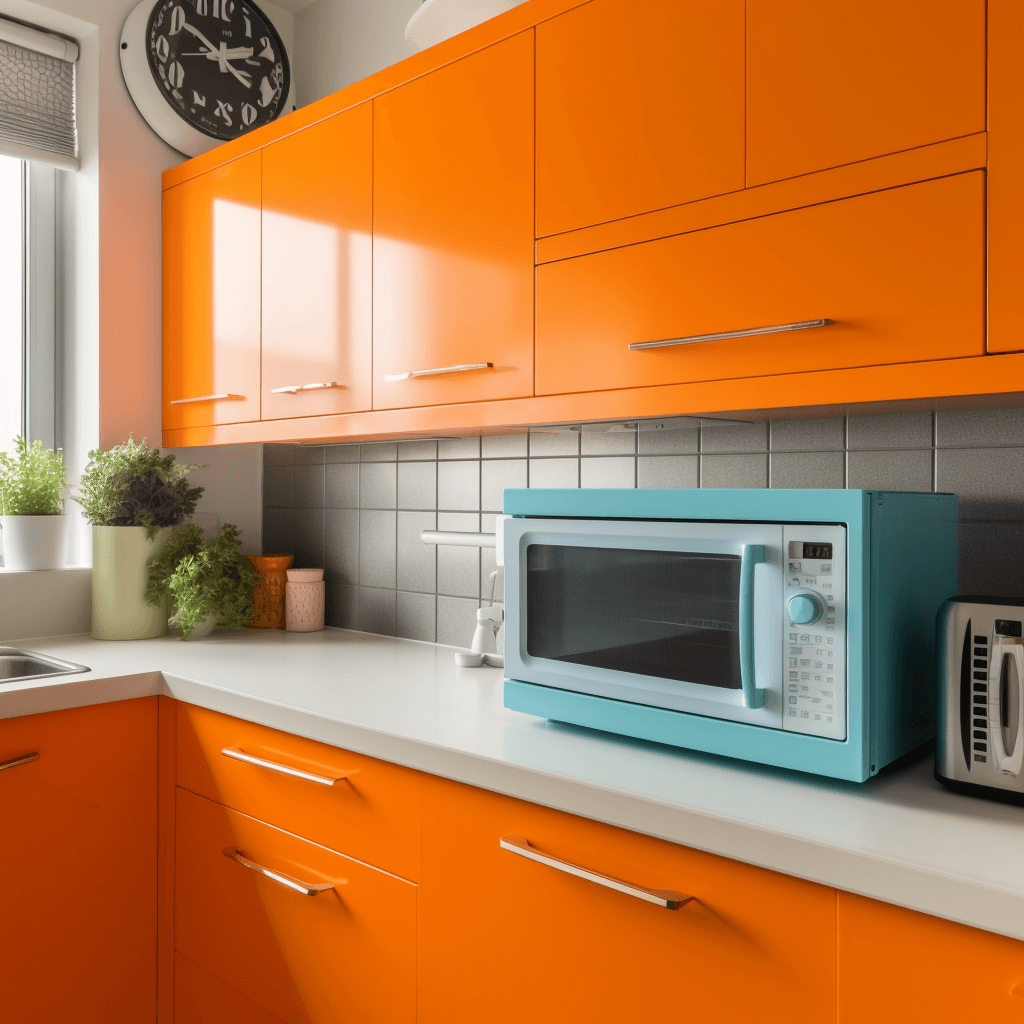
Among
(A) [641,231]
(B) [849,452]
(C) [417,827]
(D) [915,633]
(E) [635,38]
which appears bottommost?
(C) [417,827]

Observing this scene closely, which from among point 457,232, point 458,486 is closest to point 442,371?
point 457,232

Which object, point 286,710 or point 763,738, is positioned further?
point 286,710

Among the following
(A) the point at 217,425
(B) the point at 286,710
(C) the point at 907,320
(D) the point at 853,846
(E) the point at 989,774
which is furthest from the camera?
(A) the point at 217,425

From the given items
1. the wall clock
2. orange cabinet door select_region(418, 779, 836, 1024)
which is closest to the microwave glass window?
Result: orange cabinet door select_region(418, 779, 836, 1024)

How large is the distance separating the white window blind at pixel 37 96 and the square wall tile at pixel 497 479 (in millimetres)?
1348

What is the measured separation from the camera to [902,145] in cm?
106

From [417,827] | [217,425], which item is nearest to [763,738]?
[417,827]

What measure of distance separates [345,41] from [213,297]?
85cm

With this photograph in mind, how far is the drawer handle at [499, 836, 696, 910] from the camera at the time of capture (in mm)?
956

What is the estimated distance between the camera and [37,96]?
7.10ft

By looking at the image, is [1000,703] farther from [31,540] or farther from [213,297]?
[31,540]

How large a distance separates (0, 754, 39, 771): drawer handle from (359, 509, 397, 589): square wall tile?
34.9 inches

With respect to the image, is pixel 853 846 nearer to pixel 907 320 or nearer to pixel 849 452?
pixel 907 320

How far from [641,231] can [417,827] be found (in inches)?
36.7
